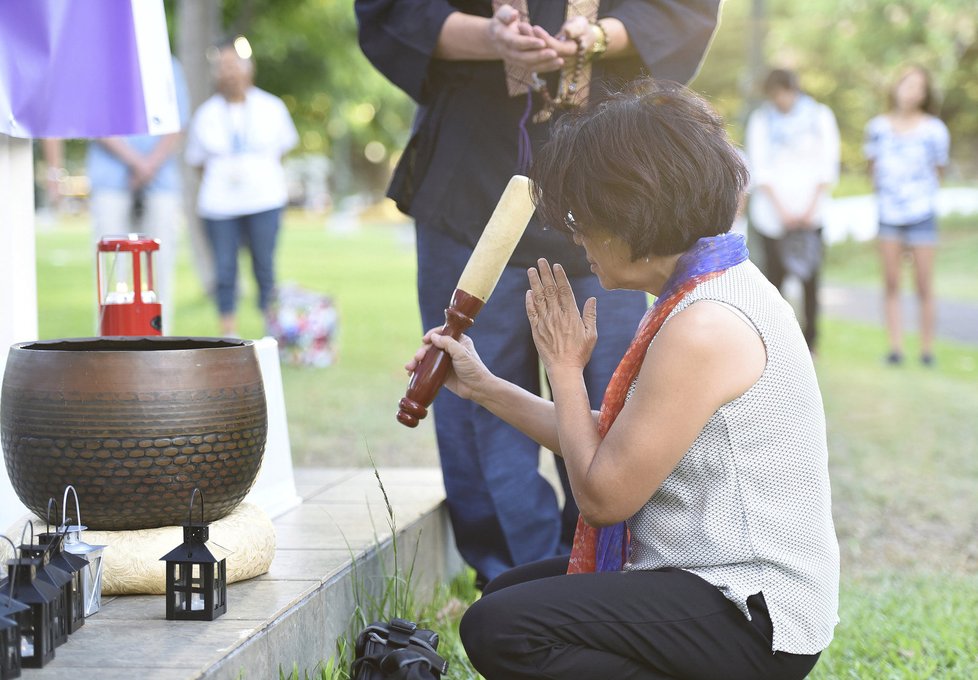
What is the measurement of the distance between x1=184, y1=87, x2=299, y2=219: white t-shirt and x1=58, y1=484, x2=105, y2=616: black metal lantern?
624 centimetres

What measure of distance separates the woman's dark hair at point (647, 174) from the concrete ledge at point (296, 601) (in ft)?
3.19

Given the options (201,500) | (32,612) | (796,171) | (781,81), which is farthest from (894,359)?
(32,612)

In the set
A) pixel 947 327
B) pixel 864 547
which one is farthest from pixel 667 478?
pixel 947 327

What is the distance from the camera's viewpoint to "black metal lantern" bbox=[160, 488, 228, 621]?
7.66ft

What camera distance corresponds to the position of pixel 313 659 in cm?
260

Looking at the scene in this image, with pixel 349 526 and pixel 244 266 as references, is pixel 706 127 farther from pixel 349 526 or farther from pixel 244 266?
pixel 244 266

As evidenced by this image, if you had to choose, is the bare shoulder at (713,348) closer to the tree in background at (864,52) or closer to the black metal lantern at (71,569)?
the black metal lantern at (71,569)

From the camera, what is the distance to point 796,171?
8.98m

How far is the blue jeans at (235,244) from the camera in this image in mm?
8562

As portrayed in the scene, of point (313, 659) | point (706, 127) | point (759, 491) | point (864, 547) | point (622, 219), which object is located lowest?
point (864, 547)

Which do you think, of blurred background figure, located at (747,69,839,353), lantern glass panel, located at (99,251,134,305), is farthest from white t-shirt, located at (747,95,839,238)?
lantern glass panel, located at (99,251,134,305)

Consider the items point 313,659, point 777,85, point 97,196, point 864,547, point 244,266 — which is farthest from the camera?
point 244,266

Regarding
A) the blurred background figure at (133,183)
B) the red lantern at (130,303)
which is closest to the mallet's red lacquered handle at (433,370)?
the red lantern at (130,303)

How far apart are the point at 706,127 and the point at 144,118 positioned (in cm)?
135
